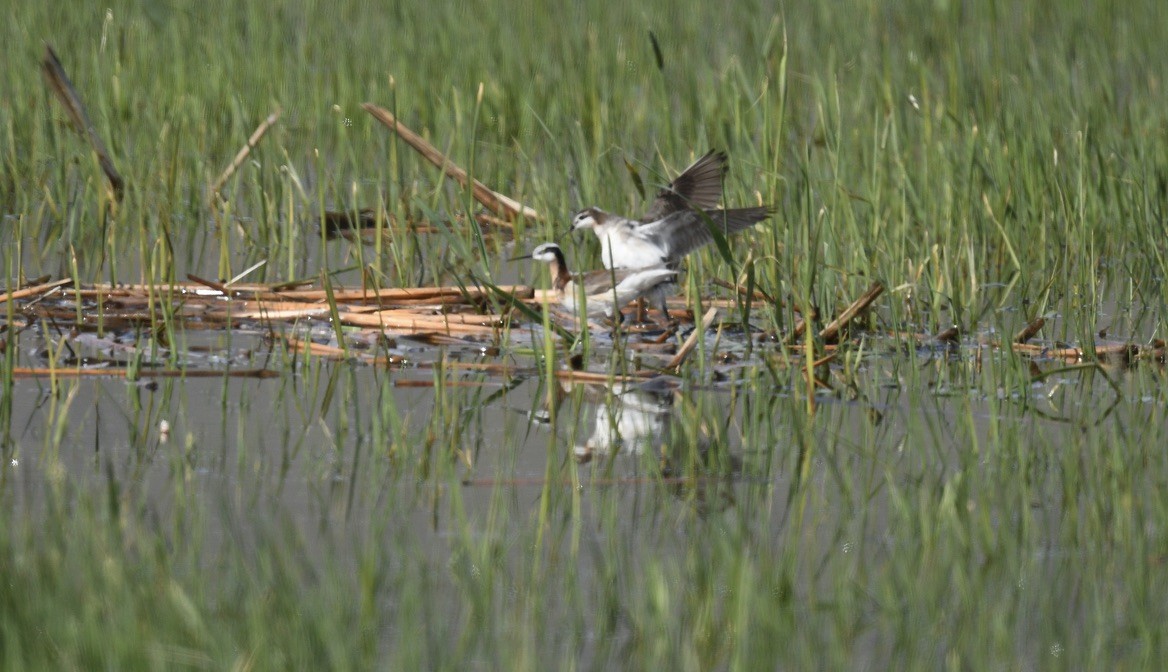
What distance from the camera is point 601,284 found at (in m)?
6.29

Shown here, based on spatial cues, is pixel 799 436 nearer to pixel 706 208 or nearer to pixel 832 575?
pixel 832 575

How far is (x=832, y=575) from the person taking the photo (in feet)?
10.1

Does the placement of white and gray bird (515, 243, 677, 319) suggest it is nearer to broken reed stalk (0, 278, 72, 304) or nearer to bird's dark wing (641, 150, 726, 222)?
bird's dark wing (641, 150, 726, 222)

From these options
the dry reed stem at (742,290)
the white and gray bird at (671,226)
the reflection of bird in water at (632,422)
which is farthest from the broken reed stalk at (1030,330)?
the reflection of bird in water at (632,422)

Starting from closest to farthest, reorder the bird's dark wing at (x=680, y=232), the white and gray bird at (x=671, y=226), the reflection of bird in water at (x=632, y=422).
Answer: the reflection of bird in water at (x=632, y=422) → the white and gray bird at (x=671, y=226) → the bird's dark wing at (x=680, y=232)

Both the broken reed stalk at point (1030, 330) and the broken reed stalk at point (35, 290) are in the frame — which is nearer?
the broken reed stalk at point (1030, 330)

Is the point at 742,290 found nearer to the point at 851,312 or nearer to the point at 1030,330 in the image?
the point at 851,312

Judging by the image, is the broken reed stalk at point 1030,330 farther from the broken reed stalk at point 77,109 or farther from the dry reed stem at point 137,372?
the broken reed stalk at point 77,109

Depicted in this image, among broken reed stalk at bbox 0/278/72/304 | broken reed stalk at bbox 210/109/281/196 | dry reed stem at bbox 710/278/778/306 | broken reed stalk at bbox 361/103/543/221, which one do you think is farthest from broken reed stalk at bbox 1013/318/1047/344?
broken reed stalk at bbox 210/109/281/196

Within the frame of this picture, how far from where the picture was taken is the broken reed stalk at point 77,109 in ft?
24.5

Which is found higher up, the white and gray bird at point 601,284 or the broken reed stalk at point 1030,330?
the white and gray bird at point 601,284

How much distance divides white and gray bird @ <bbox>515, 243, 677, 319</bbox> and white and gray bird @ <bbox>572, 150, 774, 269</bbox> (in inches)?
2.8

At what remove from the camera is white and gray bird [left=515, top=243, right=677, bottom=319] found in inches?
234

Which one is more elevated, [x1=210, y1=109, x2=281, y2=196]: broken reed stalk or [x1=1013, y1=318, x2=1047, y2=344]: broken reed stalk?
[x1=210, y1=109, x2=281, y2=196]: broken reed stalk
